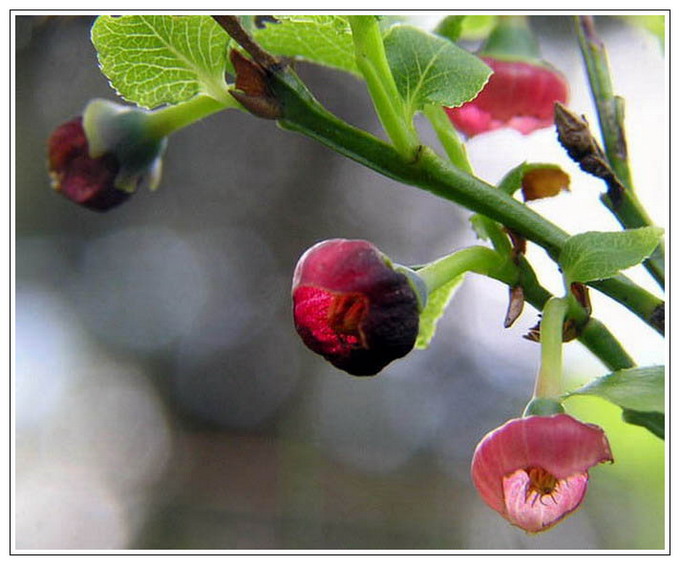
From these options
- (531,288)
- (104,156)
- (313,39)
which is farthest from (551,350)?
(104,156)

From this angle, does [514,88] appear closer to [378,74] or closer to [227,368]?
[378,74]

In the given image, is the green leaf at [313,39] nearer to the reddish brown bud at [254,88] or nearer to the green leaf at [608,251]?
the reddish brown bud at [254,88]

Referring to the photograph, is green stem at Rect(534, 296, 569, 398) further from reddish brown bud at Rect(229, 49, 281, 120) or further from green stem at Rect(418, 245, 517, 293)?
reddish brown bud at Rect(229, 49, 281, 120)

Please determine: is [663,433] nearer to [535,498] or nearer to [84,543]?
[535,498]

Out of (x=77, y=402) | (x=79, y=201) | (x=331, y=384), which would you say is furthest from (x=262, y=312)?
A: (x=79, y=201)

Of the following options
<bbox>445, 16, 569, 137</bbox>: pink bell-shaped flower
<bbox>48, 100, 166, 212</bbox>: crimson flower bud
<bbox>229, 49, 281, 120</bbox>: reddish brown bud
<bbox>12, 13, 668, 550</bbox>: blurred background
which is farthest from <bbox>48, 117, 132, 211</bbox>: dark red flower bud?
<bbox>12, 13, 668, 550</bbox>: blurred background

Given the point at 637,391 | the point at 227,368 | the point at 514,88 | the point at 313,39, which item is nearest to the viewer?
the point at 637,391

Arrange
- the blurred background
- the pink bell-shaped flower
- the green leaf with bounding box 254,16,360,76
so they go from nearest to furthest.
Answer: the green leaf with bounding box 254,16,360,76 < the pink bell-shaped flower < the blurred background
